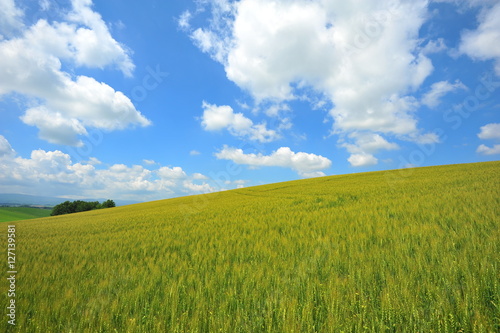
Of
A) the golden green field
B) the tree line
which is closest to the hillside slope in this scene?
the tree line

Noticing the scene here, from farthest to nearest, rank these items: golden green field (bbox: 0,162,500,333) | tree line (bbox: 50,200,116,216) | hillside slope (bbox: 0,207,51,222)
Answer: tree line (bbox: 50,200,116,216) → hillside slope (bbox: 0,207,51,222) → golden green field (bbox: 0,162,500,333)

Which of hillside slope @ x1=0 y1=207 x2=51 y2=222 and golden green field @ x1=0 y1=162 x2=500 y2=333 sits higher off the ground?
golden green field @ x1=0 y1=162 x2=500 y2=333

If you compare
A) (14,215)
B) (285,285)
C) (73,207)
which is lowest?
(14,215)

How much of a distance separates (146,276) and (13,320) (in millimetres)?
1598

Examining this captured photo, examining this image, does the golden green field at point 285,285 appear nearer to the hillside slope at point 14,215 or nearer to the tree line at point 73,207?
the hillside slope at point 14,215

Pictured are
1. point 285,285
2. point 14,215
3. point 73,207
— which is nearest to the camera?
point 285,285

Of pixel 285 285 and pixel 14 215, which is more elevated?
pixel 285 285

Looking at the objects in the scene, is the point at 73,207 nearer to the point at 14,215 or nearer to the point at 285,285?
the point at 14,215

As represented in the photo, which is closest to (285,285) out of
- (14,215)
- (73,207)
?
(14,215)

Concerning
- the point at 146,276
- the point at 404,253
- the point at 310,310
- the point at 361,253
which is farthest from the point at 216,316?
the point at 404,253

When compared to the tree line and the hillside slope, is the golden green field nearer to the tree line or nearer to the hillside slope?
the hillside slope

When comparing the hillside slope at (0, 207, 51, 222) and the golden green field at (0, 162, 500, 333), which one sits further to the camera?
the hillside slope at (0, 207, 51, 222)

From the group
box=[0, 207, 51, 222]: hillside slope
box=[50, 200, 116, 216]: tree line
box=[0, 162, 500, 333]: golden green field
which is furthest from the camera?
box=[50, 200, 116, 216]: tree line

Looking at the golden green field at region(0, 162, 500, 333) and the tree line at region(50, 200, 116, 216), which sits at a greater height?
the golden green field at region(0, 162, 500, 333)
